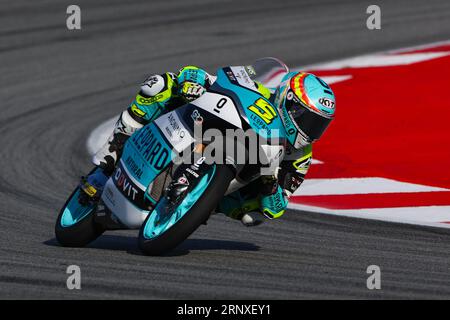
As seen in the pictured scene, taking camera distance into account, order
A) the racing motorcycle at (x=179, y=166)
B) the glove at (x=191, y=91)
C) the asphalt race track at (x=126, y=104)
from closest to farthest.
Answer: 1. the asphalt race track at (x=126, y=104)
2. the racing motorcycle at (x=179, y=166)
3. the glove at (x=191, y=91)

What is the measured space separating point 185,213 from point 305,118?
1033 mm

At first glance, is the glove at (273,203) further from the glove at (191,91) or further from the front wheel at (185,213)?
the glove at (191,91)

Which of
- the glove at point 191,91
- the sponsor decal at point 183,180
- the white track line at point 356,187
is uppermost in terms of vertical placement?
the white track line at point 356,187

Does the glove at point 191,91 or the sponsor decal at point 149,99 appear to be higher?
the sponsor decal at point 149,99

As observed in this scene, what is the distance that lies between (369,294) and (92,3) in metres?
13.4

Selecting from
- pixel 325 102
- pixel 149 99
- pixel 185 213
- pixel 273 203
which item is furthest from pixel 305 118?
pixel 149 99

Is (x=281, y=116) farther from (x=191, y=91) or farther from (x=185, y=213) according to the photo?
(x=185, y=213)

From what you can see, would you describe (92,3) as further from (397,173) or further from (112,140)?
(112,140)

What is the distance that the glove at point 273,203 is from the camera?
7.88 meters

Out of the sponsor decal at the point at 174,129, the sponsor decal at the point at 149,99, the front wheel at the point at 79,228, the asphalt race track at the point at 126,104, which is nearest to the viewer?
the asphalt race track at the point at 126,104

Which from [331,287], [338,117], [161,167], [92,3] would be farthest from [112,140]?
[92,3]

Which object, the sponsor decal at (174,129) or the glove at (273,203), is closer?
the sponsor decal at (174,129)

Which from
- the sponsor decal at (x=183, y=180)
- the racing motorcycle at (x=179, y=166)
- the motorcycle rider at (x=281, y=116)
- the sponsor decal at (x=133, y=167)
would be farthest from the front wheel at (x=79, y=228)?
the sponsor decal at (x=183, y=180)

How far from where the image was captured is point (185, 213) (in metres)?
7.29
